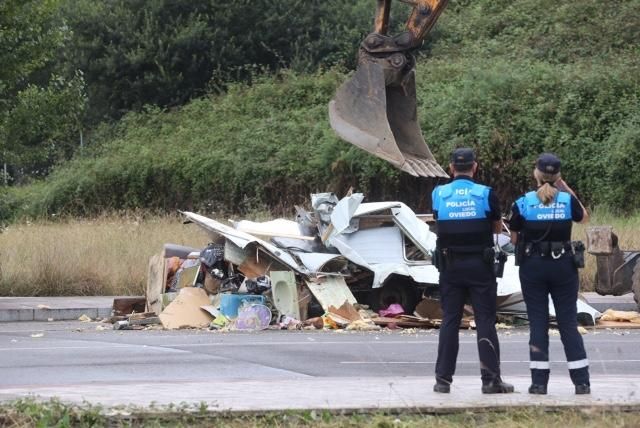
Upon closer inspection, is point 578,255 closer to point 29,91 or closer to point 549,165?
point 549,165

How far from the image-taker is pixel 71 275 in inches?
882

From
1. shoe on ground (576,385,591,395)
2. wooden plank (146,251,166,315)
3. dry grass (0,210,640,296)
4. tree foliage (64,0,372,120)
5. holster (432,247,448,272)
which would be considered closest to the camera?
shoe on ground (576,385,591,395)

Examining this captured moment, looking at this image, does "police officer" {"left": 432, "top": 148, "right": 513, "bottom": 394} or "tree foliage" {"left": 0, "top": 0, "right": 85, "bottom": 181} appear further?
"tree foliage" {"left": 0, "top": 0, "right": 85, "bottom": 181}

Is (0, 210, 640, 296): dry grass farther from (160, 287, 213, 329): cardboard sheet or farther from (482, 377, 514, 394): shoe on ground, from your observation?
(482, 377, 514, 394): shoe on ground

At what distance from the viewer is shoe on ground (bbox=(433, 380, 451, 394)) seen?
9.15m

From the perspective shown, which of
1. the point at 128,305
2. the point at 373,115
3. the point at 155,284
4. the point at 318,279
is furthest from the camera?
the point at 128,305

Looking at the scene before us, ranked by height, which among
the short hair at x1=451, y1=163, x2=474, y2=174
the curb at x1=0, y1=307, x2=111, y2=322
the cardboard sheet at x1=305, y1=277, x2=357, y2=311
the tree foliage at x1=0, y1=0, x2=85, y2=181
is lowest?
the curb at x1=0, y1=307, x2=111, y2=322

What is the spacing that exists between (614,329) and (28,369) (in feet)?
28.1

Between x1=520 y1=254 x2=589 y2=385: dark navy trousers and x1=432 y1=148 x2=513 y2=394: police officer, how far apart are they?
28 centimetres

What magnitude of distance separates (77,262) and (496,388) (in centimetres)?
1473

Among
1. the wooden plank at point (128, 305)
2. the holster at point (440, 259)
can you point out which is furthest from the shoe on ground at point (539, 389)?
the wooden plank at point (128, 305)

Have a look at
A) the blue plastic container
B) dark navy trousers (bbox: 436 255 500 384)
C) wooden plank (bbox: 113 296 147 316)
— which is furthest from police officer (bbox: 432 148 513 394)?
wooden plank (bbox: 113 296 147 316)

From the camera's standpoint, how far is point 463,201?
30.5 feet

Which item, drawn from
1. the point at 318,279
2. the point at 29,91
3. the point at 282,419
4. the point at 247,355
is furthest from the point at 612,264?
the point at 282,419
